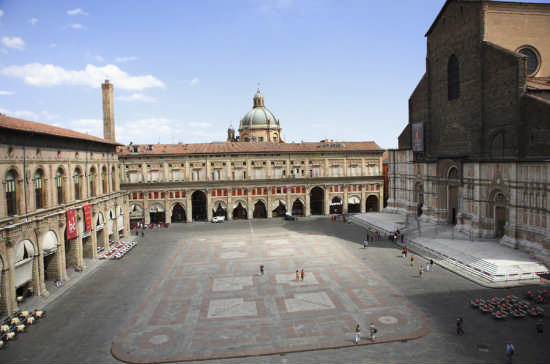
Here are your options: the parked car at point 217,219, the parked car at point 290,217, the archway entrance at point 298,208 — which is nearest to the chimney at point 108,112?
the parked car at point 217,219

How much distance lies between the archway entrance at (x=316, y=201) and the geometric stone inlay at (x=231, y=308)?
50.8 meters

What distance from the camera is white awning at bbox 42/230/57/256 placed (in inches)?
1336

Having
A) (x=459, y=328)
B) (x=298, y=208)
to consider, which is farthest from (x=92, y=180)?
(x=459, y=328)

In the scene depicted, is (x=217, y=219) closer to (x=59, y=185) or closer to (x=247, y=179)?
(x=247, y=179)

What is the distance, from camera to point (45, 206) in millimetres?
35375

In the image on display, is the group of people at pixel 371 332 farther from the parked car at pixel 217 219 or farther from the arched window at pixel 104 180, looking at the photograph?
the parked car at pixel 217 219

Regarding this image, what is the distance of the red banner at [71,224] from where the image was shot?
38.6 meters

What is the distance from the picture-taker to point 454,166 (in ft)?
170

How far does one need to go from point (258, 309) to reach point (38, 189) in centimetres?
2262

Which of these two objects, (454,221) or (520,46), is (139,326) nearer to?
(454,221)

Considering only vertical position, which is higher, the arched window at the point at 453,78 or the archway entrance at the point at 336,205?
the arched window at the point at 453,78

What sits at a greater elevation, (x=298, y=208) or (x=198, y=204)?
(x=198, y=204)

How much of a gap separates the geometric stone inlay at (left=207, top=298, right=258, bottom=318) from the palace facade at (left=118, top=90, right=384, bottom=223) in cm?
4246

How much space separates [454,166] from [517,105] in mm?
12234
